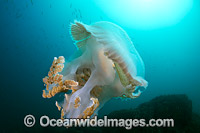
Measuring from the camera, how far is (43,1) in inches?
1298

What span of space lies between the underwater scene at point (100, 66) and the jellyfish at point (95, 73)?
0.6 inches

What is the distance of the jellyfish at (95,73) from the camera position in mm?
2008

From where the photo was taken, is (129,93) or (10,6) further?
(10,6)

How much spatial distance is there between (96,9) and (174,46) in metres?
33.6

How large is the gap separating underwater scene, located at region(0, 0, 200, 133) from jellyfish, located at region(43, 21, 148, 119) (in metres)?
0.02

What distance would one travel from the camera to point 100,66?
2.27 metres

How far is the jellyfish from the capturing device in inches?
79.0

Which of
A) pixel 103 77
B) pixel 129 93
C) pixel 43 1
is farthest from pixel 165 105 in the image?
pixel 43 1

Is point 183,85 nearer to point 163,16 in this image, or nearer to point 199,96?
point 199,96

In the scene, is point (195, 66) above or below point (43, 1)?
below

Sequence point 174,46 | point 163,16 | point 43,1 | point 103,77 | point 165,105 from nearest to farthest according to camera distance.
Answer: point 103,77 < point 165,105 < point 43,1 < point 163,16 < point 174,46

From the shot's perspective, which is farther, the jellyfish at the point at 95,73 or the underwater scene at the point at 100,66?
the underwater scene at the point at 100,66

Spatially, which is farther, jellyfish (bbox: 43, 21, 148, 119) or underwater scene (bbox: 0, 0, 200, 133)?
underwater scene (bbox: 0, 0, 200, 133)

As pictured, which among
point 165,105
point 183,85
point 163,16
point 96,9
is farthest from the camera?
point 183,85
